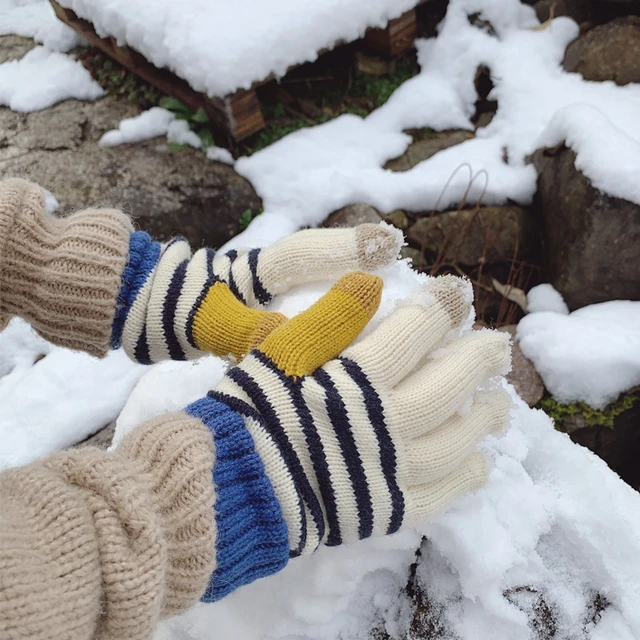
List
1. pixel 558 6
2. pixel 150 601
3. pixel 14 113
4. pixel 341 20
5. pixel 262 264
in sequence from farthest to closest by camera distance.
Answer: pixel 558 6, pixel 14 113, pixel 341 20, pixel 262 264, pixel 150 601

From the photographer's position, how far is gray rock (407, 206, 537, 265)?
204 centimetres

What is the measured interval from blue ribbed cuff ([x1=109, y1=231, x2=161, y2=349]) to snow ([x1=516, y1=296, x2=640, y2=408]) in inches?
48.4

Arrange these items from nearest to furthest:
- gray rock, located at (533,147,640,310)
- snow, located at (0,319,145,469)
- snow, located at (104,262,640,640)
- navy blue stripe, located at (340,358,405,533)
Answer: navy blue stripe, located at (340,358,405,533), snow, located at (104,262,640,640), snow, located at (0,319,145,469), gray rock, located at (533,147,640,310)

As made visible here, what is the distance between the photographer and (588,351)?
1622 mm

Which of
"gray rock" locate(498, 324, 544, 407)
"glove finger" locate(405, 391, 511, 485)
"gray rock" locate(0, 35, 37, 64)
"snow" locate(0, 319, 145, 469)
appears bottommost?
"gray rock" locate(498, 324, 544, 407)

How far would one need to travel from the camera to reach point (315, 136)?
226cm

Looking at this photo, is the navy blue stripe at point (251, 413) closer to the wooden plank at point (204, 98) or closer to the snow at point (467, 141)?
the snow at point (467, 141)

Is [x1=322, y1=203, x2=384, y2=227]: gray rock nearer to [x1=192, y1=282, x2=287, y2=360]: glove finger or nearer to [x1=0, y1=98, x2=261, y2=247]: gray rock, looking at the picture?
[x1=0, y1=98, x2=261, y2=247]: gray rock

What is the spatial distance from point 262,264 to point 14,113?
1739 millimetres

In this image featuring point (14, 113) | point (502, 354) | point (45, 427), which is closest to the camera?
point (502, 354)

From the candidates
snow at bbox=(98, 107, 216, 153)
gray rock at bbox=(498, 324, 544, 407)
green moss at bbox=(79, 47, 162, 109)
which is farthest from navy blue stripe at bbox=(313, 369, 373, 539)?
green moss at bbox=(79, 47, 162, 109)

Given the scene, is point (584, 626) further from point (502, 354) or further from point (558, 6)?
point (558, 6)

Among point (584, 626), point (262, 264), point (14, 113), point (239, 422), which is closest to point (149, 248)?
point (262, 264)

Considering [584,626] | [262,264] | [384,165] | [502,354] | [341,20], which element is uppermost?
[341,20]
